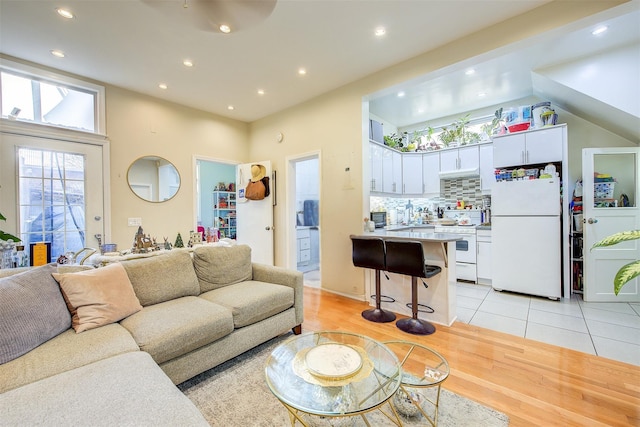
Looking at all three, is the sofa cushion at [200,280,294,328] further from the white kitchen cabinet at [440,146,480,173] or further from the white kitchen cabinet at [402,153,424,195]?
the white kitchen cabinet at [440,146,480,173]

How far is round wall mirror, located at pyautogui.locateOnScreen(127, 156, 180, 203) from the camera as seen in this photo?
368 centimetres

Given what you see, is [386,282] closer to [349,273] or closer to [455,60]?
[349,273]

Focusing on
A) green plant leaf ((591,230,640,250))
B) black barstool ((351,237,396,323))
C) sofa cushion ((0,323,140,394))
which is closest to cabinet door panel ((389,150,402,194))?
black barstool ((351,237,396,323))

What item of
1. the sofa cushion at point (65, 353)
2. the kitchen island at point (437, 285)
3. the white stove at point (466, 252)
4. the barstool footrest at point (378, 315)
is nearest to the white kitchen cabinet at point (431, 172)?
the white stove at point (466, 252)

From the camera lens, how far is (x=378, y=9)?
2219 millimetres

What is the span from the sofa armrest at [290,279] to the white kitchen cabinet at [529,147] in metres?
3.55

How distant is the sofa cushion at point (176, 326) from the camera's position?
1582mm

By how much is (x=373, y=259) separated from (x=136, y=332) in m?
2.17

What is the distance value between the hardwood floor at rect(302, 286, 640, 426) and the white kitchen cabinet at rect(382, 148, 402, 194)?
7.91ft

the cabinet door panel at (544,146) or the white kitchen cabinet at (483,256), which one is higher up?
the cabinet door panel at (544,146)

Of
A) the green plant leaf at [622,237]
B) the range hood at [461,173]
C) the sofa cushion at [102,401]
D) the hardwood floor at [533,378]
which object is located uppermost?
the range hood at [461,173]

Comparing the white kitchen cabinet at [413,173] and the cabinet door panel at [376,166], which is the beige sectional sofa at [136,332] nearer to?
the cabinet door panel at [376,166]

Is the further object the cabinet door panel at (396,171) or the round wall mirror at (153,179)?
the cabinet door panel at (396,171)

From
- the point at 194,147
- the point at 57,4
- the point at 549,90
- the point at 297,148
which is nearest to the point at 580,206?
the point at 549,90
